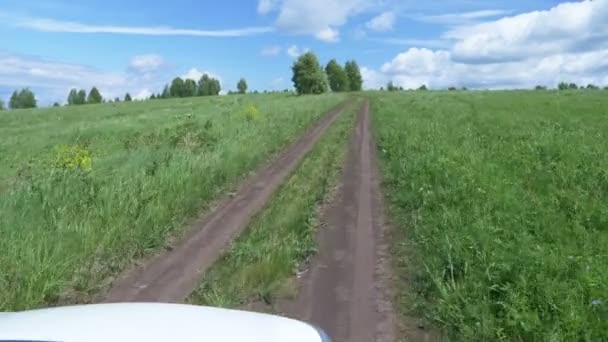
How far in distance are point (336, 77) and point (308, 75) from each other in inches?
744

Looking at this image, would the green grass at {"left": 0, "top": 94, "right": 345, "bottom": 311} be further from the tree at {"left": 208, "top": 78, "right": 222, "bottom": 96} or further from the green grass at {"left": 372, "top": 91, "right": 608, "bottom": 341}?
the tree at {"left": 208, "top": 78, "right": 222, "bottom": 96}

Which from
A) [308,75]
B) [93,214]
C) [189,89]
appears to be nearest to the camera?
[93,214]

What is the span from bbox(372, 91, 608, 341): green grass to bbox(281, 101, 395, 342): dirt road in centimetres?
29

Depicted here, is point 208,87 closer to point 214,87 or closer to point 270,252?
point 214,87

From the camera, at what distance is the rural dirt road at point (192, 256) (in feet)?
20.4

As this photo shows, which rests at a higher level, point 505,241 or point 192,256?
point 505,241

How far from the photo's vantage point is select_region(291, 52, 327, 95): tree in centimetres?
9831

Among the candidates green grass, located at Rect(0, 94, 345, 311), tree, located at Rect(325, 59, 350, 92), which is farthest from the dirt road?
tree, located at Rect(325, 59, 350, 92)

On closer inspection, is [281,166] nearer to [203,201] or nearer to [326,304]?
[203,201]

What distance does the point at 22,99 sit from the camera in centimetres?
12175

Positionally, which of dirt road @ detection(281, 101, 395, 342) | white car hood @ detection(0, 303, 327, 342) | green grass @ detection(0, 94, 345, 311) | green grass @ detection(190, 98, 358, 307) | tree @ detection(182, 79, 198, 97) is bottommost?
dirt road @ detection(281, 101, 395, 342)

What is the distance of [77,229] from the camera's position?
7.30 m

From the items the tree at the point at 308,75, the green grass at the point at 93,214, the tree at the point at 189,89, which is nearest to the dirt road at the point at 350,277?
the green grass at the point at 93,214

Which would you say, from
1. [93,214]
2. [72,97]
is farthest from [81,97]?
→ [93,214]
